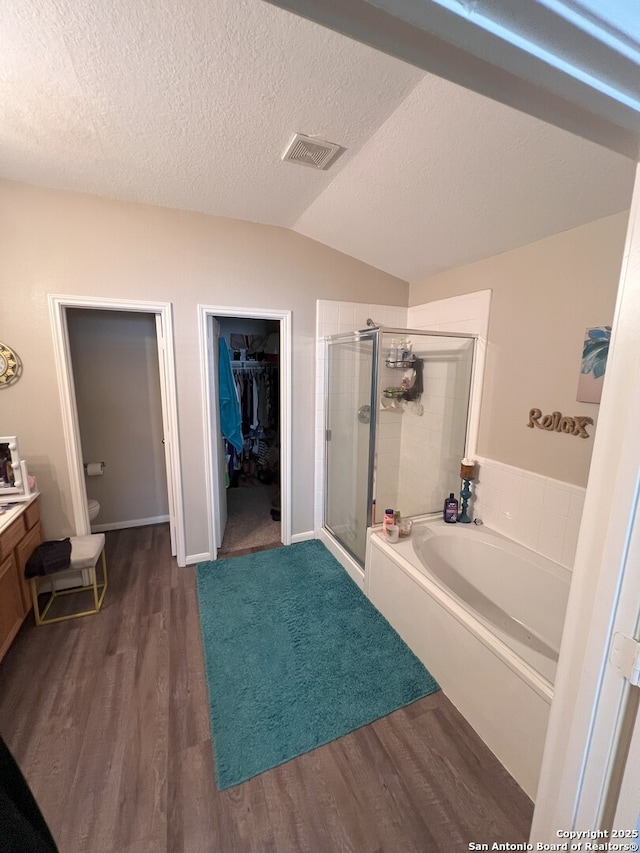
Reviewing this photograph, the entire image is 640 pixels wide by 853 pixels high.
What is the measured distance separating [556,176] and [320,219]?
4.58 feet

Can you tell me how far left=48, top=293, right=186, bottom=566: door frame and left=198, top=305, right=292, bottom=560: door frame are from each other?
0.21 meters

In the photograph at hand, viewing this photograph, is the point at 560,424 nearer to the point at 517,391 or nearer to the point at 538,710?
the point at 517,391

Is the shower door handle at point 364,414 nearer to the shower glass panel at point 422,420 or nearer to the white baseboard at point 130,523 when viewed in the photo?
the shower glass panel at point 422,420

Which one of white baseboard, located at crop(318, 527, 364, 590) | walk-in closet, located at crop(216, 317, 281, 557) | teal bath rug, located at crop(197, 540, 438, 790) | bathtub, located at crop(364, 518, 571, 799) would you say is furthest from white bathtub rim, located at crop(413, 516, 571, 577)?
walk-in closet, located at crop(216, 317, 281, 557)

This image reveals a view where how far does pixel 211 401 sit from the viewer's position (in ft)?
8.46

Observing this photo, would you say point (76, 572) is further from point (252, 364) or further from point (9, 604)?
point (252, 364)

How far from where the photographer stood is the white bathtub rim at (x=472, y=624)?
1.28 metres

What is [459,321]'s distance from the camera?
2.50 m

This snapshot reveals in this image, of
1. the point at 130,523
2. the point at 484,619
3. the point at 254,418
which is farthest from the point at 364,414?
the point at 130,523

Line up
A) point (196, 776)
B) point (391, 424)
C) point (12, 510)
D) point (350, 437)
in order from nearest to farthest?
point (196, 776)
point (12, 510)
point (350, 437)
point (391, 424)

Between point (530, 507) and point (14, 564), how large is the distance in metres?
3.02

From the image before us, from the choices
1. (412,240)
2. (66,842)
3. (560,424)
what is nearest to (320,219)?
(412,240)

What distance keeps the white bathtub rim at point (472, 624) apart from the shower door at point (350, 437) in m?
0.39

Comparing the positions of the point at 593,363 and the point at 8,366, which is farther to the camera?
the point at 8,366
